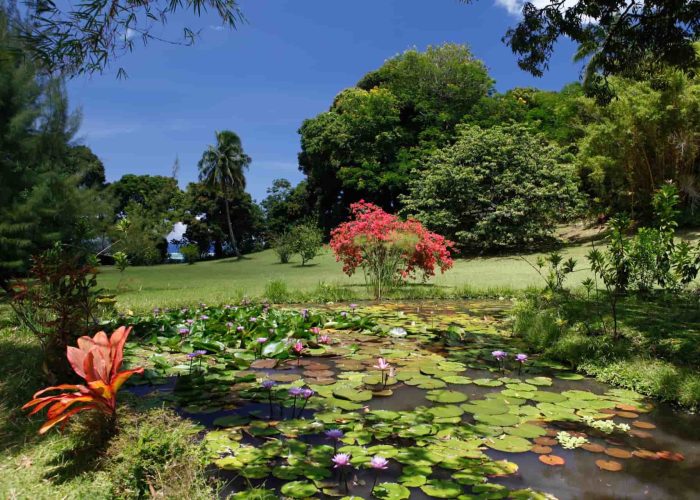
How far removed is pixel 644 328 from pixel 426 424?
3.29 metres

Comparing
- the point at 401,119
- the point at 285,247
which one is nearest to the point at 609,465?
the point at 285,247

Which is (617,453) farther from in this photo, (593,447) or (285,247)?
(285,247)

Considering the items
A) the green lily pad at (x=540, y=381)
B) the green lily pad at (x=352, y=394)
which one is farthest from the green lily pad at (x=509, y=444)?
the green lily pad at (x=540, y=381)

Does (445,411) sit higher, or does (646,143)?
(646,143)

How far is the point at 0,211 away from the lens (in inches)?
421

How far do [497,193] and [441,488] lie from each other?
62.0ft

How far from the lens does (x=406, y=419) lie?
2785mm

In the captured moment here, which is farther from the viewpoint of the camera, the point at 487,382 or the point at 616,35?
the point at 616,35

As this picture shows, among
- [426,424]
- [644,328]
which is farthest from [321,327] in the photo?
[644,328]

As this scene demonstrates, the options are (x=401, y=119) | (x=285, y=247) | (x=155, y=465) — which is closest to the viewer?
(x=155, y=465)

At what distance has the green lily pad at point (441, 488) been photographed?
1.96 meters

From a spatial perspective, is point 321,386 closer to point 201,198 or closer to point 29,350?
point 29,350

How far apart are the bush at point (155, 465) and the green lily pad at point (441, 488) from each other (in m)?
0.94

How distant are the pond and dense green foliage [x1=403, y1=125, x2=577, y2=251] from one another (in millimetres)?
14631
